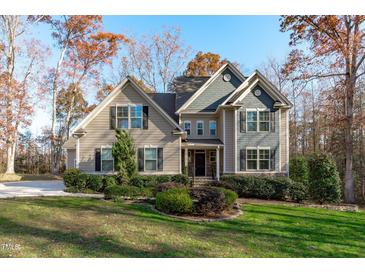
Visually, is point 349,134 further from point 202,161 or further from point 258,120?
point 202,161

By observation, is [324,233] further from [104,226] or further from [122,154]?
[122,154]

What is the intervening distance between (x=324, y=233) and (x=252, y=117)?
31.5ft

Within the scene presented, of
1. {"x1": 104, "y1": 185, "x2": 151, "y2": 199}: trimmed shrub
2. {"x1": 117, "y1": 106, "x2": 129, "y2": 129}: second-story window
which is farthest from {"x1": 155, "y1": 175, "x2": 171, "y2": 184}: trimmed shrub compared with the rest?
{"x1": 117, "y1": 106, "x2": 129, "y2": 129}: second-story window

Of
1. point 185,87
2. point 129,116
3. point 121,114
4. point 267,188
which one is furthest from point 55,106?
point 267,188

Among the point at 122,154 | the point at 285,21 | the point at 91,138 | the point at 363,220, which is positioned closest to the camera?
the point at 363,220

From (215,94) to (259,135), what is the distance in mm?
4375

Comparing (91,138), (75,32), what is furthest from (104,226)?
(75,32)

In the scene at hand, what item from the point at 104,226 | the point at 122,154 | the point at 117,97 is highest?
the point at 117,97

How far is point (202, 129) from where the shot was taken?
60.8 feet

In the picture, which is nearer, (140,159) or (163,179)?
(163,179)

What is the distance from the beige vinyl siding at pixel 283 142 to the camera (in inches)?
649

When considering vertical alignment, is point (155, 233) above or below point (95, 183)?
below

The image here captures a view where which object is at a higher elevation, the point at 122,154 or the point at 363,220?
the point at 122,154

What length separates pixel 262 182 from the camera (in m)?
13.7
